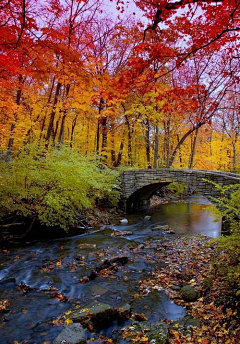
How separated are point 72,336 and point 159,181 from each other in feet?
30.3

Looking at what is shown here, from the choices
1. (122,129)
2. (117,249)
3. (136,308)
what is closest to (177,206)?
(122,129)

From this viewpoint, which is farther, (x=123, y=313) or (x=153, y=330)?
(x=123, y=313)

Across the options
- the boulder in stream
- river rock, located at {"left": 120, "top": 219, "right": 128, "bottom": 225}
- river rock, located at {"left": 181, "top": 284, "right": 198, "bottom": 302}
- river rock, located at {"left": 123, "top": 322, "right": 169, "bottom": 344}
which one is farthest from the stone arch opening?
river rock, located at {"left": 123, "top": 322, "right": 169, "bottom": 344}

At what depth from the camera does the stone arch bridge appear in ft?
29.8

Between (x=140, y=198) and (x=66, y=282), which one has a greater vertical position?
(x=140, y=198)

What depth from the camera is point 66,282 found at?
5277 millimetres

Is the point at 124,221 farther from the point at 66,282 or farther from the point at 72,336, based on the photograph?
the point at 72,336

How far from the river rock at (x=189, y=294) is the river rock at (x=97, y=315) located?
1375 millimetres

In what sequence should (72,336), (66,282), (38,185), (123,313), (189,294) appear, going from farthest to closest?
(38,185) < (66,282) < (189,294) < (123,313) < (72,336)

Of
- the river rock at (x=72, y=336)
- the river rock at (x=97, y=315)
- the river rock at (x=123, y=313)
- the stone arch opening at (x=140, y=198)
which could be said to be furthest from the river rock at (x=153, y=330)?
the stone arch opening at (x=140, y=198)

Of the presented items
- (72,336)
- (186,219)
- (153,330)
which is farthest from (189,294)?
(186,219)

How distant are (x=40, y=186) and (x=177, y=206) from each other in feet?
35.5

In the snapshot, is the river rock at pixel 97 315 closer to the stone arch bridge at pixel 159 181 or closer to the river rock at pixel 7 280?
the river rock at pixel 7 280

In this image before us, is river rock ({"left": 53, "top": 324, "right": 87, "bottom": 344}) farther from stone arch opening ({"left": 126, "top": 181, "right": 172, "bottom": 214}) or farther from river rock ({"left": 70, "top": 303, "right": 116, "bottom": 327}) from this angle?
stone arch opening ({"left": 126, "top": 181, "right": 172, "bottom": 214})
